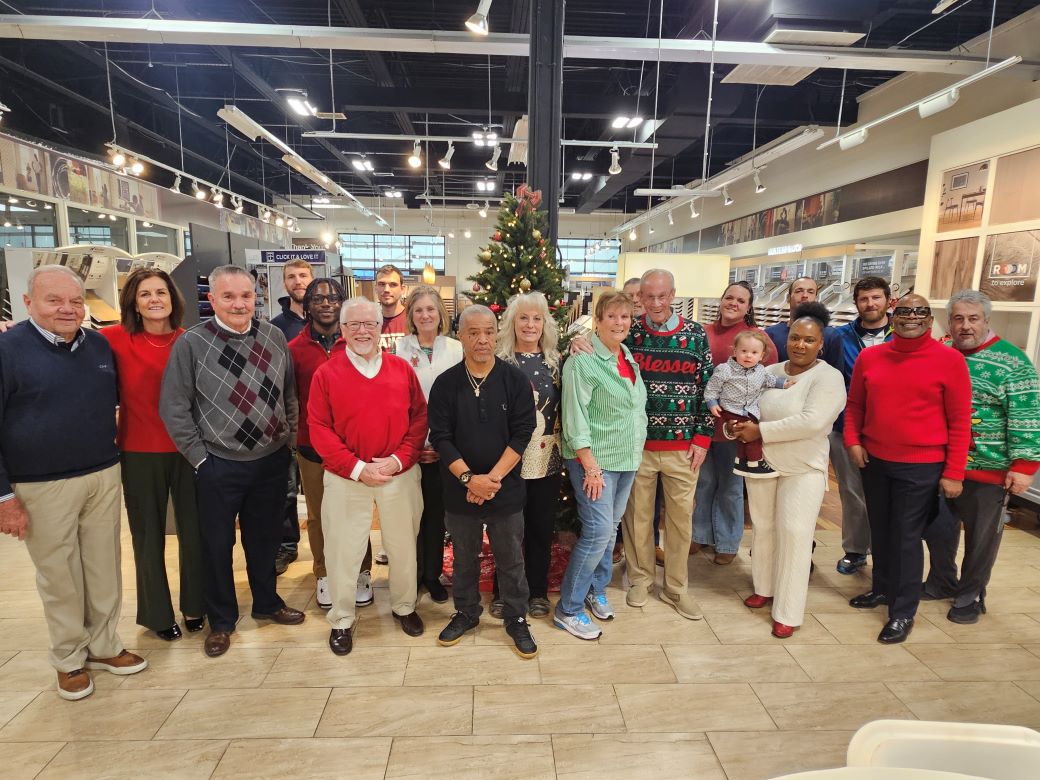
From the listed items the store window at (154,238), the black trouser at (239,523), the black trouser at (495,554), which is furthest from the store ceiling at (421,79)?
the black trouser at (239,523)

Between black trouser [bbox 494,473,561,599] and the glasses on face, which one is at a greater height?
the glasses on face

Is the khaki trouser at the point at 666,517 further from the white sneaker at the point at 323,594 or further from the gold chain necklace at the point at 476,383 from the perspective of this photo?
the white sneaker at the point at 323,594

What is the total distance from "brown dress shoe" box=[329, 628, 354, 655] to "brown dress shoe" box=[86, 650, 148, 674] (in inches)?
35.5

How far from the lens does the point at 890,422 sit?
9.56ft

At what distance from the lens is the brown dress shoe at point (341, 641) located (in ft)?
9.36

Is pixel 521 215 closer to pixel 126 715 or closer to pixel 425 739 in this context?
pixel 425 739

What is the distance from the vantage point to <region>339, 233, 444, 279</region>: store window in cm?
2278

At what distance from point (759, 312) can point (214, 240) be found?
27.1ft

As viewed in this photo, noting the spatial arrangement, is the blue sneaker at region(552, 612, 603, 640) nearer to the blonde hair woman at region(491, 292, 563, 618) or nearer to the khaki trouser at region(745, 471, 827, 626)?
the blonde hair woman at region(491, 292, 563, 618)

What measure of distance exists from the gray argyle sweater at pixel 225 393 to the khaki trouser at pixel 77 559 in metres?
0.41

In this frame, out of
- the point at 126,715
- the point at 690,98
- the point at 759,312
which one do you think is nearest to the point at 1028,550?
the point at 759,312

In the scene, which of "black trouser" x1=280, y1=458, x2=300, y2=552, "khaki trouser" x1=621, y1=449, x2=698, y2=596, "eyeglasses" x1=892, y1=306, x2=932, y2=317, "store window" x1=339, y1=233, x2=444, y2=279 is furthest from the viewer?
"store window" x1=339, y1=233, x2=444, y2=279

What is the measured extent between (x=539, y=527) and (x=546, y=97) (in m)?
3.02

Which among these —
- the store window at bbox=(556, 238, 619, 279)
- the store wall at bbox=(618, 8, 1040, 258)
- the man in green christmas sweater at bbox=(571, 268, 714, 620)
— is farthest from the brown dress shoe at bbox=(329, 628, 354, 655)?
the store window at bbox=(556, 238, 619, 279)
